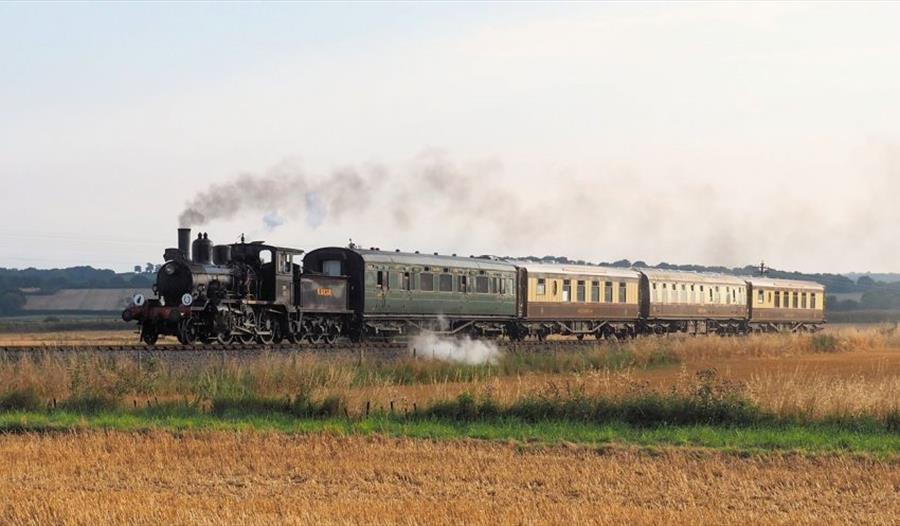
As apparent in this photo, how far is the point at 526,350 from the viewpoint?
39844 millimetres

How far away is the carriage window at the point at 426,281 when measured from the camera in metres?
45.2

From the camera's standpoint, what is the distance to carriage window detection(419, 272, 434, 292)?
45219 millimetres

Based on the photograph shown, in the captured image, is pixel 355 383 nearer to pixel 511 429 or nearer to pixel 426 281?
pixel 511 429

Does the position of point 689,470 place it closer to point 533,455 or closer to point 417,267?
point 533,455

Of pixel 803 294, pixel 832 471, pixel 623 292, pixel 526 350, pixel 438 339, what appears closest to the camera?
pixel 832 471

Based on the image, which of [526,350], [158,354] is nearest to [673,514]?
[158,354]

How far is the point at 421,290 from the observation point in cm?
4516

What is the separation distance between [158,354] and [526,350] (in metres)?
13.9

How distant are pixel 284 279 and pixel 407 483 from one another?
25.1m

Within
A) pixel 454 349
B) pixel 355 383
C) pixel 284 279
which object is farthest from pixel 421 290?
pixel 355 383

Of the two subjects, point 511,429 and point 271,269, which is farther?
point 271,269

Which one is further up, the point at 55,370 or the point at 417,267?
the point at 417,267

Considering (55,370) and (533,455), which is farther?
(55,370)

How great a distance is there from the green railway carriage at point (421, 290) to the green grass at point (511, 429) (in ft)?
66.4
